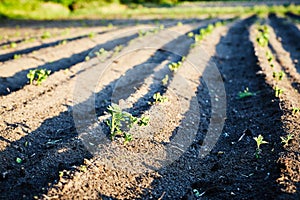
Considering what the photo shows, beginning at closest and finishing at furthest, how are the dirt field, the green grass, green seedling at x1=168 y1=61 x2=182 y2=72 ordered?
the dirt field, green seedling at x1=168 y1=61 x2=182 y2=72, the green grass

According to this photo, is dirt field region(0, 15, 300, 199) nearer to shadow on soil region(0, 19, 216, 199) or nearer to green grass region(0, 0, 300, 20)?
shadow on soil region(0, 19, 216, 199)

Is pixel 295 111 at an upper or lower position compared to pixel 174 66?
lower

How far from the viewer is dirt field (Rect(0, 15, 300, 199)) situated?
332 centimetres

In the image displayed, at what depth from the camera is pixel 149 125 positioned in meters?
4.39

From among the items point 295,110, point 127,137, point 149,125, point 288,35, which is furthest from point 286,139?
point 288,35

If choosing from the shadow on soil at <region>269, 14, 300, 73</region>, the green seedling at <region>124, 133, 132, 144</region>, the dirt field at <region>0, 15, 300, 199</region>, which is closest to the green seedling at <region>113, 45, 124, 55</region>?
the dirt field at <region>0, 15, 300, 199</region>

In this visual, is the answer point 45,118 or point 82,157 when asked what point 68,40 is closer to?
point 45,118

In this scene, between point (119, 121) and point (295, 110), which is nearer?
point (119, 121)

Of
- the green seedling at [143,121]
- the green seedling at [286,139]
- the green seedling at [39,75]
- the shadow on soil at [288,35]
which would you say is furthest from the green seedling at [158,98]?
the shadow on soil at [288,35]

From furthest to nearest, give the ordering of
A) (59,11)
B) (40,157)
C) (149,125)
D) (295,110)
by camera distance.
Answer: (59,11) → (295,110) → (149,125) → (40,157)

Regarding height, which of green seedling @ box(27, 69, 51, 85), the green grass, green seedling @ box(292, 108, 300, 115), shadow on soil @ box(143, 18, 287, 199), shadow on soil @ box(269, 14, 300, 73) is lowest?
shadow on soil @ box(143, 18, 287, 199)

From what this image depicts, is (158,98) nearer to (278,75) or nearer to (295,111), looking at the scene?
(295,111)

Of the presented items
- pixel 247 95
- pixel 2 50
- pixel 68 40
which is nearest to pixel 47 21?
pixel 68 40

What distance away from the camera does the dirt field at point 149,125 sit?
3316mm
